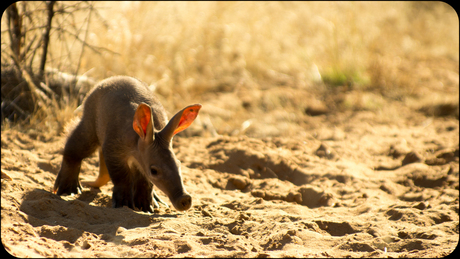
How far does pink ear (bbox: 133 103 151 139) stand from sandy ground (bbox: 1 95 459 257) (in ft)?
2.49

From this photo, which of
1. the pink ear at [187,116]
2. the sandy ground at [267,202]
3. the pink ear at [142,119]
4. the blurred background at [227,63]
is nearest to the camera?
the sandy ground at [267,202]

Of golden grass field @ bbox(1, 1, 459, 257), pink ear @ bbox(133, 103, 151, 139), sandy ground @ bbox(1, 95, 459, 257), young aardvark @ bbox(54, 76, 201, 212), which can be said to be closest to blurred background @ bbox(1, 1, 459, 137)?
golden grass field @ bbox(1, 1, 459, 257)

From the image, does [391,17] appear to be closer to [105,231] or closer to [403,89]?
[403,89]

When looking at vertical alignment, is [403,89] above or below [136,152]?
above

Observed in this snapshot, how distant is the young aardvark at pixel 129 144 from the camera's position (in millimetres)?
3766

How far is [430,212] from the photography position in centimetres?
421

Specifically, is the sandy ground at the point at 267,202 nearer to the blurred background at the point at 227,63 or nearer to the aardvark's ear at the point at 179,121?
the aardvark's ear at the point at 179,121

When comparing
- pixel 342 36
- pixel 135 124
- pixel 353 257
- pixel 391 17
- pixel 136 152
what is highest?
pixel 391 17

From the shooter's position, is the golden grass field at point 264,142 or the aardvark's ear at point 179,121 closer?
the golden grass field at point 264,142

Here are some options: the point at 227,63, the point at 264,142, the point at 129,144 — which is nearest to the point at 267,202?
the point at 129,144

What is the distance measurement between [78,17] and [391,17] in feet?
37.7

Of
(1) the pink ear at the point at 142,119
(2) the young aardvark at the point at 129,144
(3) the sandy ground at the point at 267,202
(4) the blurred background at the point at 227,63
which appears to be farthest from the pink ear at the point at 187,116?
(4) the blurred background at the point at 227,63

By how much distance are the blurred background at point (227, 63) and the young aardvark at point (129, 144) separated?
162 cm

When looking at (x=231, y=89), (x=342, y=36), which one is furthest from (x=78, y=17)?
(x=342, y=36)
